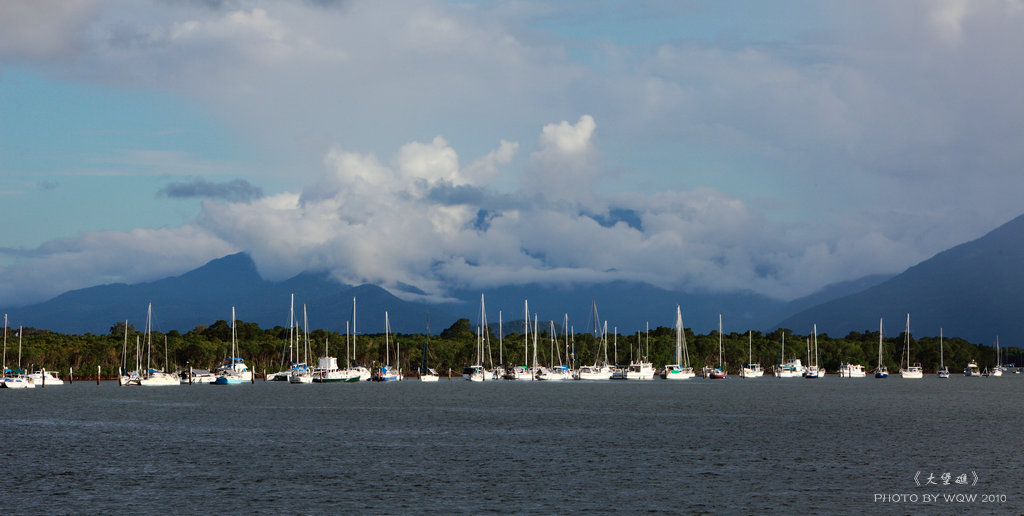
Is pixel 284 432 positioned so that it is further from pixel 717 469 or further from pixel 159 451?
pixel 717 469

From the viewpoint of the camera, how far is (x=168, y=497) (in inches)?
2314

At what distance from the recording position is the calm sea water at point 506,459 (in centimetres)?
5731

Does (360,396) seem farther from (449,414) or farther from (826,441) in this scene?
(826,441)

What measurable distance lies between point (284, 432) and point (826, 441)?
162 feet

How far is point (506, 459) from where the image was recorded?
252ft

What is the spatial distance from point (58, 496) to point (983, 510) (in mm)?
49700

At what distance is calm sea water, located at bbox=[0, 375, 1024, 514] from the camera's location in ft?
188

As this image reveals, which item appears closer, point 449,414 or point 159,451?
point 159,451

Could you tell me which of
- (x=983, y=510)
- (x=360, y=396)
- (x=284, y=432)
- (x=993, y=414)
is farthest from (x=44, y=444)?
(x=993, y=414)

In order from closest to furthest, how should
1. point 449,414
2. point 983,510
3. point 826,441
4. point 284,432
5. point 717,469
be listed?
point 983,510 → point 717,469 → point 826,441 → point 284,432 → point 449,414

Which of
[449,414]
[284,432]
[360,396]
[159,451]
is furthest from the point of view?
[360,396]

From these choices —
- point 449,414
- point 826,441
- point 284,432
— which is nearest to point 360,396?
point 449,414

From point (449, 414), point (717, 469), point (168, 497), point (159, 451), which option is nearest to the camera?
point (168, 497)

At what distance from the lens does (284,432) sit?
326ft
